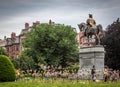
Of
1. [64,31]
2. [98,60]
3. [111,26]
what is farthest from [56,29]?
[98,60]

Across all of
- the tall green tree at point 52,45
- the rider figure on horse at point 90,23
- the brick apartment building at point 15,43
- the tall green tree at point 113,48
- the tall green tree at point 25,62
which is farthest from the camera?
the brick apartment building at point 15,43

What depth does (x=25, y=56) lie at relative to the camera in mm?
79688

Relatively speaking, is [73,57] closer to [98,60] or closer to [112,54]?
[112,54]

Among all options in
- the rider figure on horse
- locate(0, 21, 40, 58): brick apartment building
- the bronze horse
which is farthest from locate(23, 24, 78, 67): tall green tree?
locate(0, 21, 40, 58): brick apartment building

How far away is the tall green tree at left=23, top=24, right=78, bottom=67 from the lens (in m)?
78.1

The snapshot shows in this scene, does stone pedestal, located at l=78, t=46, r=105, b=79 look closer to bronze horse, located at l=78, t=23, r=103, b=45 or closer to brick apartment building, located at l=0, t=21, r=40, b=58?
bronze horse, located at l=78, t=23, r=103, b=45

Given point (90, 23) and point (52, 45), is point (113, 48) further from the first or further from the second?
point (90, 23)

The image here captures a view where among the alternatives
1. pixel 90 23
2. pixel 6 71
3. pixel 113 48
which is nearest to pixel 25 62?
pixel 113 48

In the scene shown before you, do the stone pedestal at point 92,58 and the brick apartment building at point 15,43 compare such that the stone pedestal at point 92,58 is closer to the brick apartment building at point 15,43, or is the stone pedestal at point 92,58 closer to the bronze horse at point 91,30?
the bronze horse at point 91,30

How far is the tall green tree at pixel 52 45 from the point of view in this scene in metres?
78.1

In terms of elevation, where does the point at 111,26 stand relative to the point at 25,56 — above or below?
above

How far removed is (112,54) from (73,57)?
64.4ft

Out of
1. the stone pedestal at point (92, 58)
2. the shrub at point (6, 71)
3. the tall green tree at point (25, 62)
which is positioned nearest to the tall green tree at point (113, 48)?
the tall green tree at point (25, 62)

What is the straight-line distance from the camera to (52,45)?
3118 inches
